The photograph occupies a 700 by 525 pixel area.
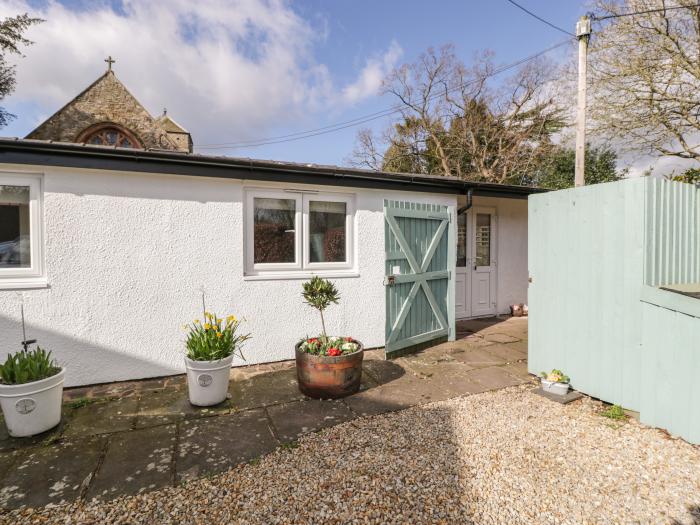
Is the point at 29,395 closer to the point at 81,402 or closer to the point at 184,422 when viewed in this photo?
the point at 81,402

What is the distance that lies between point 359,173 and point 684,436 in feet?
13.5

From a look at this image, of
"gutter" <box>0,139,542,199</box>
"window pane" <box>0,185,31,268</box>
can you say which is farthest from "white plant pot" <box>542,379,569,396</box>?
"window pane" <box>0,185,31,268</box>

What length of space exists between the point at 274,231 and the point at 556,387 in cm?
374

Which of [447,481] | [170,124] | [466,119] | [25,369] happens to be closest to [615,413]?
[447,481]

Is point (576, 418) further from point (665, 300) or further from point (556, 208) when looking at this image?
point (556, 208)

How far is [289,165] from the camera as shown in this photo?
4414mm

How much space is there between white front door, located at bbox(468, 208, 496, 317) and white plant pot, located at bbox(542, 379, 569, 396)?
365 centimetres

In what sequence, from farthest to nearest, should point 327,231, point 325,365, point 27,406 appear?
point 327,231 → point 325,365 → point 27,406

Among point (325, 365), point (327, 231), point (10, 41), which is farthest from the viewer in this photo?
point (10, 41)

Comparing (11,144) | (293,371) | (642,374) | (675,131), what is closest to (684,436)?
(642,374)

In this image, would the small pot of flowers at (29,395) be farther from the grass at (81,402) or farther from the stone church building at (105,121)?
the stone church building at (105,121)

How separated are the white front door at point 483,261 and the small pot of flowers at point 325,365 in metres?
4.32

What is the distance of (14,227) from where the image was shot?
146 inches

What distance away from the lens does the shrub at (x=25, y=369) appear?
2.86 meters
